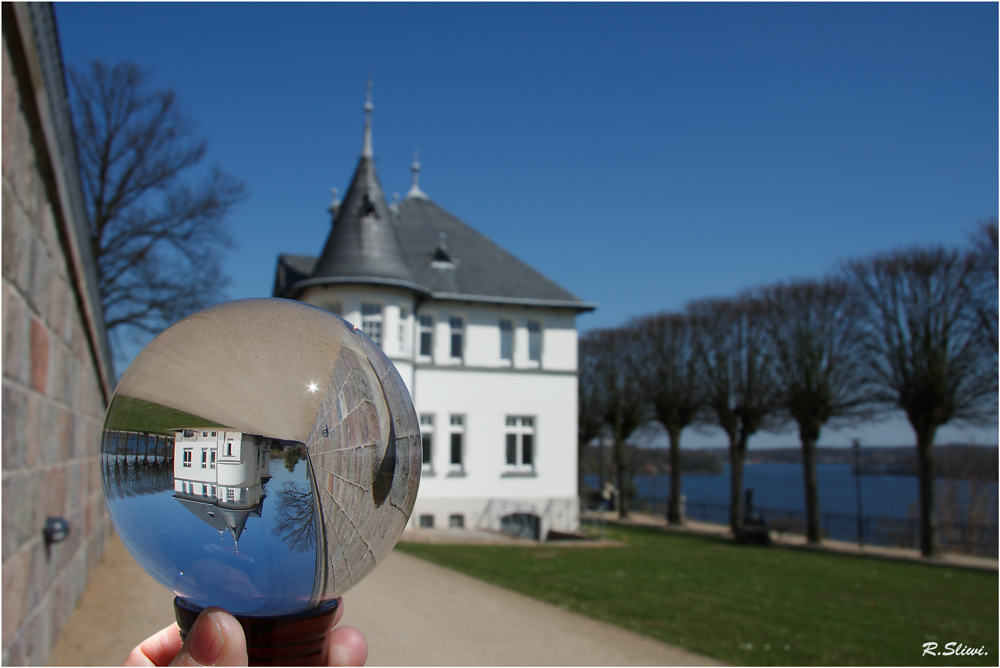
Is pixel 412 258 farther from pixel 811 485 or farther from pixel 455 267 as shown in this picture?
pixel 811 485

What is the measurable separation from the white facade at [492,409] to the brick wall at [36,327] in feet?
73.4

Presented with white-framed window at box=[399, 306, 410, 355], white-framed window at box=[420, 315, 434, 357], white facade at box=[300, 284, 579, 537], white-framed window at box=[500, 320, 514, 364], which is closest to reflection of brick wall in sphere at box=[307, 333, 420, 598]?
white-framed window at box=[399, 306, 410, 355]

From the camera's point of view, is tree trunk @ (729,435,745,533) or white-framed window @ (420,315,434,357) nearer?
white-framed window @ (420,315,434,357)

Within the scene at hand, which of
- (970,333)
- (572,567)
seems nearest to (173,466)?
(572,567)

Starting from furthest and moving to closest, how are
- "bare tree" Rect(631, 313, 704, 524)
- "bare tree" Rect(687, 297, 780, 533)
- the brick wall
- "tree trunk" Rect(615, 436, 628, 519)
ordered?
"tree trunk" Rect(615, 436, 628, 519), "bare tree" Rect(631, 313, 704, 524), "bare tree" Rect(687, 297, 780, 533), the brick wall

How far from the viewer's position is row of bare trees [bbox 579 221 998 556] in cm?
2875

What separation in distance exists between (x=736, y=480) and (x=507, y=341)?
14.6 metres

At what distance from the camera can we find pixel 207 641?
4.28 feet

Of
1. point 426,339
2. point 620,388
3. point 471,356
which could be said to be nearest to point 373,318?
point 426,339

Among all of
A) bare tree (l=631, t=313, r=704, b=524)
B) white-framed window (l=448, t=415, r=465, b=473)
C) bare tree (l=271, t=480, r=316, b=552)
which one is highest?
bare tree (l=631, t=313, r=704, b=524)

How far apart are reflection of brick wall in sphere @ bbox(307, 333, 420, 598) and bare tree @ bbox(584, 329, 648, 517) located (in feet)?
145

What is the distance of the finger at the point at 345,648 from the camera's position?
148cm

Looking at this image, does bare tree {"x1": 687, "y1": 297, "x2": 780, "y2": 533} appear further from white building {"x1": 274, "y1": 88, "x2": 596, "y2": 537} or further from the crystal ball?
the crystal ball

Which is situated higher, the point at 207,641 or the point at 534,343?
the point at 534,343
